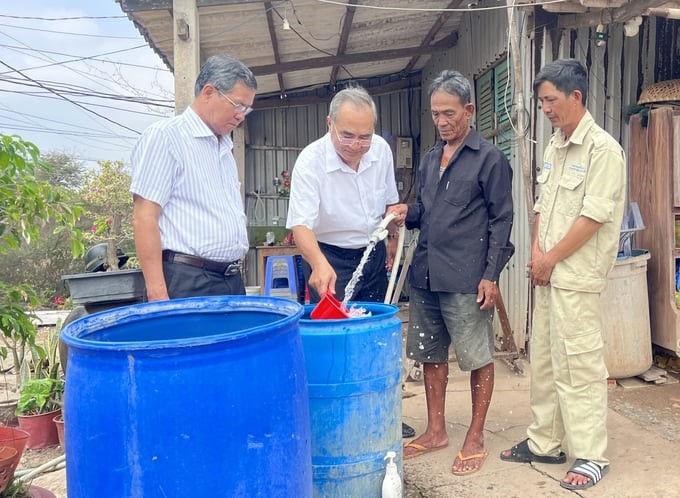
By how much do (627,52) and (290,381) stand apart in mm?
4083

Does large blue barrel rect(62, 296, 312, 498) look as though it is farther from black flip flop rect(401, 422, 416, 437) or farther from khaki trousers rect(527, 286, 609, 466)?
black flip flop rect(401, 422, 416, 437)

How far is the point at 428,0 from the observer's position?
17.0ft

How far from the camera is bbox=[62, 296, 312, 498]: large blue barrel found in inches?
47.8

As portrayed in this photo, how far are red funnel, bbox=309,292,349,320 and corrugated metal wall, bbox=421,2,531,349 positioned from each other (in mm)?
2730

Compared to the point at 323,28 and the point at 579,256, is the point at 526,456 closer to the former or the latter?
the point at 579,256

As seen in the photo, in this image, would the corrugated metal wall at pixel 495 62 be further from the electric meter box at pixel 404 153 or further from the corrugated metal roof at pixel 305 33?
the electric meter box at pixel 404 153

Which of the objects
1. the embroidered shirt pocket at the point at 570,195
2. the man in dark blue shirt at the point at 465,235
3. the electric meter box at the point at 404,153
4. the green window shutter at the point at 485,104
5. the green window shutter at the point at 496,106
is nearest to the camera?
the embroidered shirt pocket at the point at 570,195

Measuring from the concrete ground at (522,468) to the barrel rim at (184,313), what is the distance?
132 cm

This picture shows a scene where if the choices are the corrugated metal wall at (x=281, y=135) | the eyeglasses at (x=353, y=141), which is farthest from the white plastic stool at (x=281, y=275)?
the eyeglasses at (x=353, y=141)

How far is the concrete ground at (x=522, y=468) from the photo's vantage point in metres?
2.44

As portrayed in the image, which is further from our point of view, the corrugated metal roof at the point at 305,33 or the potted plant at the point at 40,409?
the corrugated metal roof at the point at 305,33

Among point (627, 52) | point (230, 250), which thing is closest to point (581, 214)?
point (230, 250)

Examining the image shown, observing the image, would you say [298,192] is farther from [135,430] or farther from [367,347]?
[135,430]

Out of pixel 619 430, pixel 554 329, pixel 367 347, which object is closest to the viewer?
pixel 367 347
